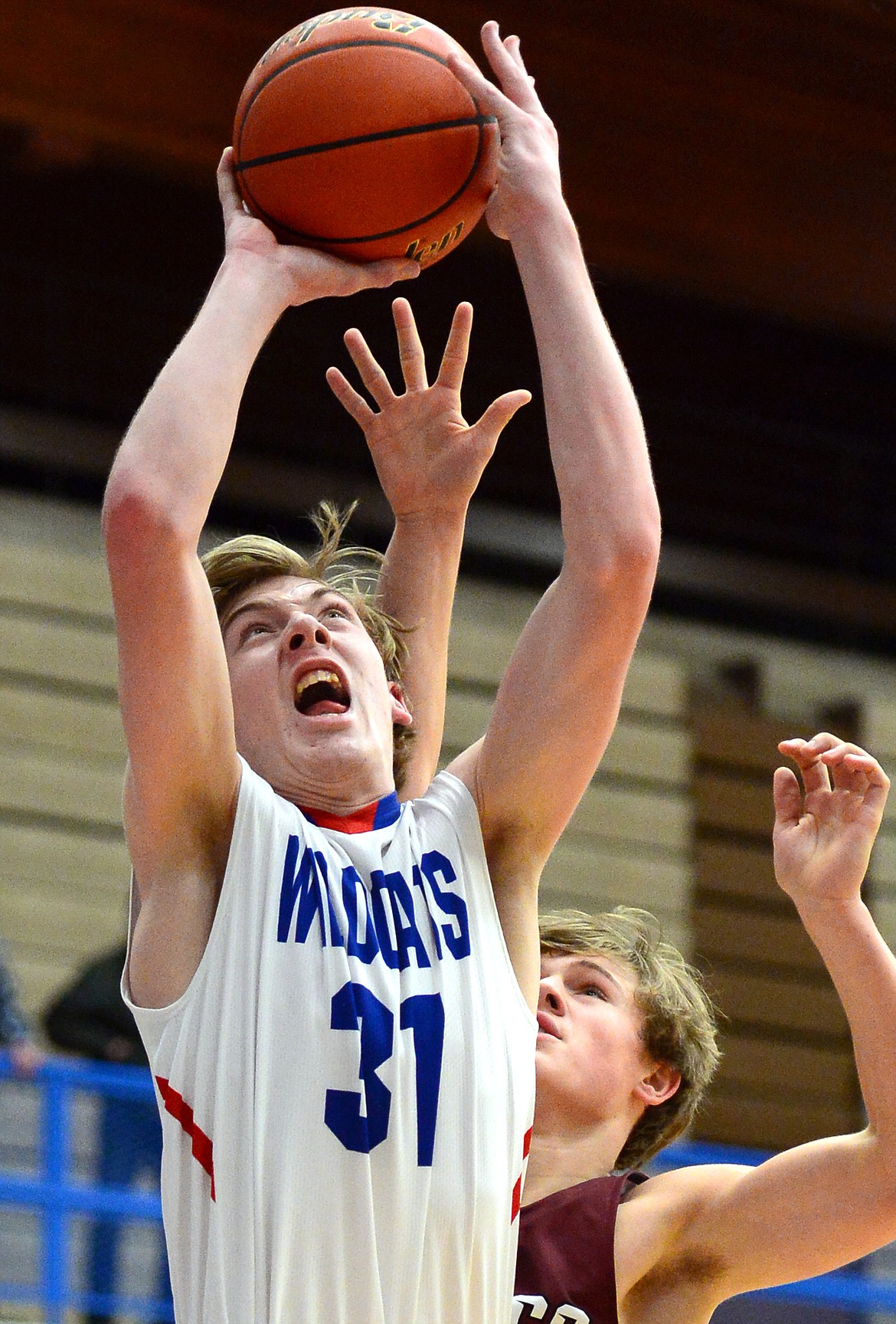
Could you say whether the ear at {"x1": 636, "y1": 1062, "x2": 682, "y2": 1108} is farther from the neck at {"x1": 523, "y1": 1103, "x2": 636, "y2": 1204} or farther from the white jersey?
the white jersey

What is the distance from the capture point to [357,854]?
2.23m

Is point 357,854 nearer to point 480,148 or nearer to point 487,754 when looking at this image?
point 487,754

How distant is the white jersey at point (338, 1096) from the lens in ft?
6.58

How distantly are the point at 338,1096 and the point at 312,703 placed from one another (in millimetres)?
563

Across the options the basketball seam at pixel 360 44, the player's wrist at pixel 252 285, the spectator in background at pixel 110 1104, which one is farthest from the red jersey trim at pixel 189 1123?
the spectator in background at pixel 110 1104

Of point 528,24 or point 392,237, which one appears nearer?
point 392,237

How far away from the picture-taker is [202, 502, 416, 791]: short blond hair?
8.40 feet

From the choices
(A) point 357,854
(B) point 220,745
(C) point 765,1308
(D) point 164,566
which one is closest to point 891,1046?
(A) point 357,854

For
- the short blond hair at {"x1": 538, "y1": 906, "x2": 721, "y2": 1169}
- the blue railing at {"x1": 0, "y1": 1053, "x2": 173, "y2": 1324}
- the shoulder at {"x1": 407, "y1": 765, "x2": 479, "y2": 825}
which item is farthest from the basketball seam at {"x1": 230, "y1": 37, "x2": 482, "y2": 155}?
the blue railing at {"x1": 0, "y1": 1053, "x2": 173, "y2": 1324}

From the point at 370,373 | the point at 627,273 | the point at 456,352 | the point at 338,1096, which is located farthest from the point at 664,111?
the point at 338,1096

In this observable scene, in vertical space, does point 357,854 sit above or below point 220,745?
below

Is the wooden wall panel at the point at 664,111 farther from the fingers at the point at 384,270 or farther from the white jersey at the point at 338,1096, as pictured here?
the white jersey at the point at 338,1096

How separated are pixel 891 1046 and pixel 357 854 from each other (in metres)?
0.92

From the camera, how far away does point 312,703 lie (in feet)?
7.89
